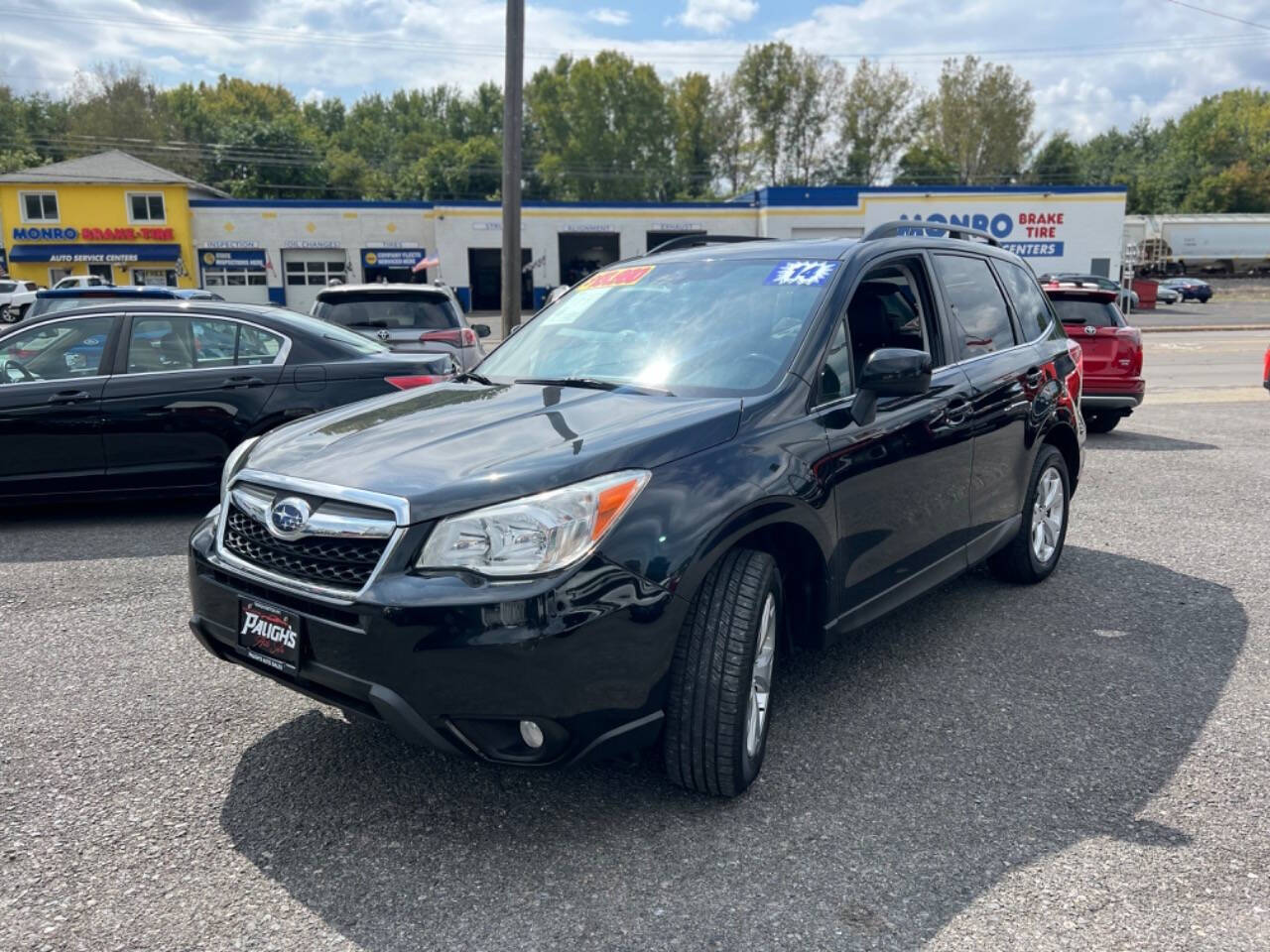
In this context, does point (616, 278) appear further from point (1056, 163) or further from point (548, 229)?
point (1056, 163)

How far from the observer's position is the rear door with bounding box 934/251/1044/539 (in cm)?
460

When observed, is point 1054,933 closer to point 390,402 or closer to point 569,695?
point 569,695

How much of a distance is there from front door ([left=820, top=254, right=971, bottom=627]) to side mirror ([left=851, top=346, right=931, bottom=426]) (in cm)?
6

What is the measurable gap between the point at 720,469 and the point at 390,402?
1592 millimetres

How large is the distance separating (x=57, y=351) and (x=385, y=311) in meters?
3.55

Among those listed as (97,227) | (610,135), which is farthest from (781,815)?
(610,135)

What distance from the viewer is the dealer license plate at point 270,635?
2.89 metres

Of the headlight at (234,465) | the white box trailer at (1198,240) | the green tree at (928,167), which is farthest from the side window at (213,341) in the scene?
the green tree at (928,167)

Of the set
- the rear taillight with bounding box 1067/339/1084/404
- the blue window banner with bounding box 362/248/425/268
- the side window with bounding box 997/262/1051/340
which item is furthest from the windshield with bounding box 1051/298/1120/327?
the blue window banner with bounding box 362/248/425/268

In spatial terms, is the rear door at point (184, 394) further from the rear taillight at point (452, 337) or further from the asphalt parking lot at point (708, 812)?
the rear taillight at point (452, 337)

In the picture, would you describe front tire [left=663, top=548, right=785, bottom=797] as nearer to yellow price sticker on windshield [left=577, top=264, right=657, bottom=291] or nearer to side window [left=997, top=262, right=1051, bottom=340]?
yellow price sticker on windshield [left=577, top=264, right=657, bottom=291]

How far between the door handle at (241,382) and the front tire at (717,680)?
498 centimetres

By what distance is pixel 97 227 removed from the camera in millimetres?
47656

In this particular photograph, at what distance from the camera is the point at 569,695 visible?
2705 mm
